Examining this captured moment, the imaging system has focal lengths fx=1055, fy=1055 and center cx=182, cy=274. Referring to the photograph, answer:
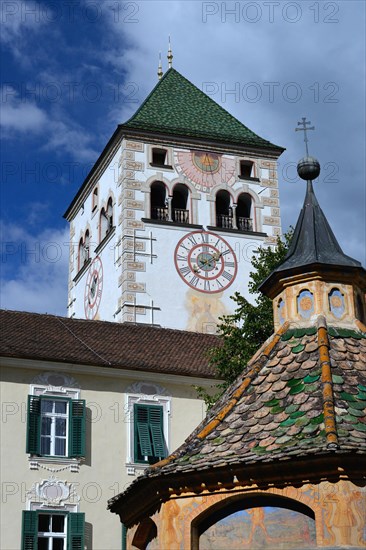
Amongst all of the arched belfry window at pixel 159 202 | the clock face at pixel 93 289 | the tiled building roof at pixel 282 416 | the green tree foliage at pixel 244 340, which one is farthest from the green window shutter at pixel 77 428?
the clock face at pixel 93 289

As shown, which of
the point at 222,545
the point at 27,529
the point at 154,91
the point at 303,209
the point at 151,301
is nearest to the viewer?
the point at 222,545

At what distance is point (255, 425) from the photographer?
517 inches

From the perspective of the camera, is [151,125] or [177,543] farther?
[151,125]

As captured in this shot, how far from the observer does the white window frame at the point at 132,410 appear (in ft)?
96.8

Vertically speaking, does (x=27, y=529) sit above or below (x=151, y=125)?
below

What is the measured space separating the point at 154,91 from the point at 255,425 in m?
40.4

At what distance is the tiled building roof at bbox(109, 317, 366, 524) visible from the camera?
12234mm

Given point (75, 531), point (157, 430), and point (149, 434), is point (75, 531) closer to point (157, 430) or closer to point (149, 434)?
point (149, 434)

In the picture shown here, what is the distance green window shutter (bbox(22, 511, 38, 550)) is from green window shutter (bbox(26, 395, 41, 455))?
5.63ft

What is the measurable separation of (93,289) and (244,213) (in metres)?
7.74

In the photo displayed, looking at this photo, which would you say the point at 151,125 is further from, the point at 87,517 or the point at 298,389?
the point at 298,389

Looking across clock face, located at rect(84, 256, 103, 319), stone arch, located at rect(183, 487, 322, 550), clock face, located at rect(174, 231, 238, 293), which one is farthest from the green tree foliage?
clock face, located at rect(84, 256, 103, 319)

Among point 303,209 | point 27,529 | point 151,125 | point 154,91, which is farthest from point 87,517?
point 154,91

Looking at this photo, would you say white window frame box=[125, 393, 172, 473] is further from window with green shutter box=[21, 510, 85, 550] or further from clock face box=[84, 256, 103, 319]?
clock face box=[84, 256, 103, 319]
